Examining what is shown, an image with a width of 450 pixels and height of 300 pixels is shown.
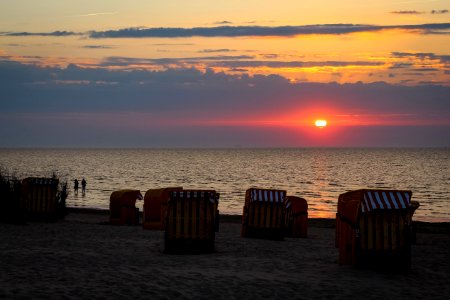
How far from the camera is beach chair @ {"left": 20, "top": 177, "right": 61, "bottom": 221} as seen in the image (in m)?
26.4

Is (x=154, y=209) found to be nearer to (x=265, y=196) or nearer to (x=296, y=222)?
(x=296, y=222)

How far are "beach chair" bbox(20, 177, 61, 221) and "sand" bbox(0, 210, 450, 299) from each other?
4778mm

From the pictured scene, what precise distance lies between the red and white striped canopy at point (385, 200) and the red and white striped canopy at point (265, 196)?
7.60 meters

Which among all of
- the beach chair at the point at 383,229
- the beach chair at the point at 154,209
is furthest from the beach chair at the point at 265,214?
the beach chair at the point at 383,229

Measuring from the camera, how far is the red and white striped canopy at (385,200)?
15.7 metres

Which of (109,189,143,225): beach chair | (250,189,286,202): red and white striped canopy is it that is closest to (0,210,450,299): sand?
(250,189,286,202): red and white striped canopy

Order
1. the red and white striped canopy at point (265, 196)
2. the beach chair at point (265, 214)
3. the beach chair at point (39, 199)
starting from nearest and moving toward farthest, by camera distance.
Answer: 1. the beach chair at point (265, 214)
2. the red and white striped canopy at point (265, 196)
3. the beach chair at point (39, 199)

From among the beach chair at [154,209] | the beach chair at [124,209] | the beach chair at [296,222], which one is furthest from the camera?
the beach chair at [124,209]

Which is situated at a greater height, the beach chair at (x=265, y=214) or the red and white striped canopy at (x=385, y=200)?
the red and white striped canopy at (x=385, y=200)

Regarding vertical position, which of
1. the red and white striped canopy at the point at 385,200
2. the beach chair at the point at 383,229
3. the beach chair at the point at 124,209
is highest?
the red and white striped canopy at the point at 385,200

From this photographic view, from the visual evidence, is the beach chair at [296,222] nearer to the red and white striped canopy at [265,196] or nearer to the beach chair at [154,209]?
the red and white striped canopy at [265,196]

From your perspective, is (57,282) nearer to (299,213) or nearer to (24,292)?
(24,292)

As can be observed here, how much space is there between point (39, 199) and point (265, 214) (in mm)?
8993

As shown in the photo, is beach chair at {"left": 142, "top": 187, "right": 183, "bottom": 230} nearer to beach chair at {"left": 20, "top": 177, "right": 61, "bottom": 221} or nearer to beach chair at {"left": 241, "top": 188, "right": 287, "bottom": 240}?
beach chair at {"left": 20, "top": 177, "right": 61, "bottom": 221}
